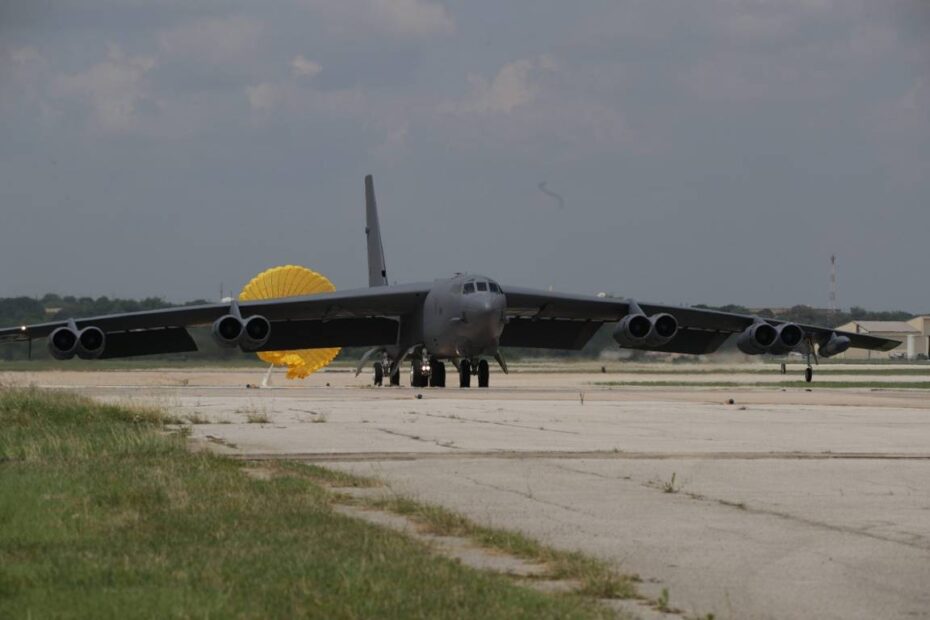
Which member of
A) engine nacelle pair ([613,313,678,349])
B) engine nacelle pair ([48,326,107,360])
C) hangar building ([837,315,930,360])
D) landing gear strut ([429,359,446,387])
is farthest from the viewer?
hangar building ([837,315,930,360])

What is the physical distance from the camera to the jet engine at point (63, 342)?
1548 inches

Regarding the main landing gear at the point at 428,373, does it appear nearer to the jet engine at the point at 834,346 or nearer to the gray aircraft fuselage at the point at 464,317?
the gray aircraft fuselage at the point at 464,317

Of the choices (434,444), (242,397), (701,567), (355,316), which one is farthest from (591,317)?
(701,567)

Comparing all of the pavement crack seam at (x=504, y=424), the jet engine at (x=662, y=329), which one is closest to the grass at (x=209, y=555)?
the pavement crack seam at (x=504, y=424)

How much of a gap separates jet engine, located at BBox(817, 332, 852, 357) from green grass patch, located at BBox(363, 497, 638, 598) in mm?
35385

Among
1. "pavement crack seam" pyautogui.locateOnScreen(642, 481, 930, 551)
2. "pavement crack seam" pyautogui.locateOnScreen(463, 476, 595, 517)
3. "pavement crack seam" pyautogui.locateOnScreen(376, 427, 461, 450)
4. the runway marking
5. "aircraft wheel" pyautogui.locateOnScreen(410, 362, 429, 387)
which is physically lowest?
"pavement crack seam" pyautogui.locateOnScreen(642, 481, 930, 551)

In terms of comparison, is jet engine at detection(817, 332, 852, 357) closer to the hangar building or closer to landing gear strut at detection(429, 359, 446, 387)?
landing gear strut at detection(429, 359, 446, 387)

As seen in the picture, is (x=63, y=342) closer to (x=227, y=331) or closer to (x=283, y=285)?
(x=227, y=331)

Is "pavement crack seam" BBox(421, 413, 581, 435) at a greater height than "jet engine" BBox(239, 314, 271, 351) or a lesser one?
lesser

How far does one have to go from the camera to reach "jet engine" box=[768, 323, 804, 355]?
43.3 meters

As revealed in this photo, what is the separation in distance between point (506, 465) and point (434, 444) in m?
2.94

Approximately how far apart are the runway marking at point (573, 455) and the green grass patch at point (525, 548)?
4.46 metres

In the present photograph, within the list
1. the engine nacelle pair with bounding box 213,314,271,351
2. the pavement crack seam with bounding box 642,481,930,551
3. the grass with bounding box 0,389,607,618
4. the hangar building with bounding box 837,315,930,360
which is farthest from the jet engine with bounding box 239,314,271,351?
the hangar building with bounding box 837,315,930,360

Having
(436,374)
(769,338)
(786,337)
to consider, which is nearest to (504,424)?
(436,374)
